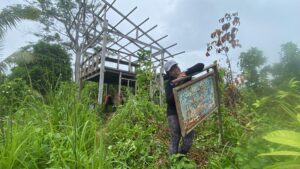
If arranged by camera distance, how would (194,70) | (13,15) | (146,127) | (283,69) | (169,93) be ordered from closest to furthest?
1. (283,69)
2. (194,70)
3. (169,93)
4. (146,127)
5. (13,15)

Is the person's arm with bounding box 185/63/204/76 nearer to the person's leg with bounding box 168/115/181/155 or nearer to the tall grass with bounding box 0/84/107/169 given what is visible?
the person's leg with bounding box 168/115/181/155

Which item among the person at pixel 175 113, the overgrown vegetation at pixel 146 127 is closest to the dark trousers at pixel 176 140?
the person at pixel 175 113

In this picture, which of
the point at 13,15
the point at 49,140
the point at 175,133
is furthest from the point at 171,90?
the point at 13,15

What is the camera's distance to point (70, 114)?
3432 millimetres

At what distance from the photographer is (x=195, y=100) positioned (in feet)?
11.5

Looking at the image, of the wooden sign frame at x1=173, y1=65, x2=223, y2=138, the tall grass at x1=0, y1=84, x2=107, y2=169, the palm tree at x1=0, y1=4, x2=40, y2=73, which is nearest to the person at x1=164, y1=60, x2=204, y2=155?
the wooden sign frame at x1=173, y1=65, x2=223, y2=138

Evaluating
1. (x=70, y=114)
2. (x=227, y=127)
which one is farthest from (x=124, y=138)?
(x=227, y=127)

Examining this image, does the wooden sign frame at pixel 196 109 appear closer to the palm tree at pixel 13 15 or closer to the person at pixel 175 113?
the person at pixel 175 113

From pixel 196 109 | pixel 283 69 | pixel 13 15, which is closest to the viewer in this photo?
pixel 283 69

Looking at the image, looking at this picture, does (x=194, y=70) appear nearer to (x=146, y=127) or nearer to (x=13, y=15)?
(x=146, y=127)

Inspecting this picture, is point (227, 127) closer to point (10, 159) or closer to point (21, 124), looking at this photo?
point (21, 124)

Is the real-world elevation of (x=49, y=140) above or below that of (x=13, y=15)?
below

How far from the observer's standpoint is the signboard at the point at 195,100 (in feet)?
10.4

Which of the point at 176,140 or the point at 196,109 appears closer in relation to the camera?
the point at 196,109
